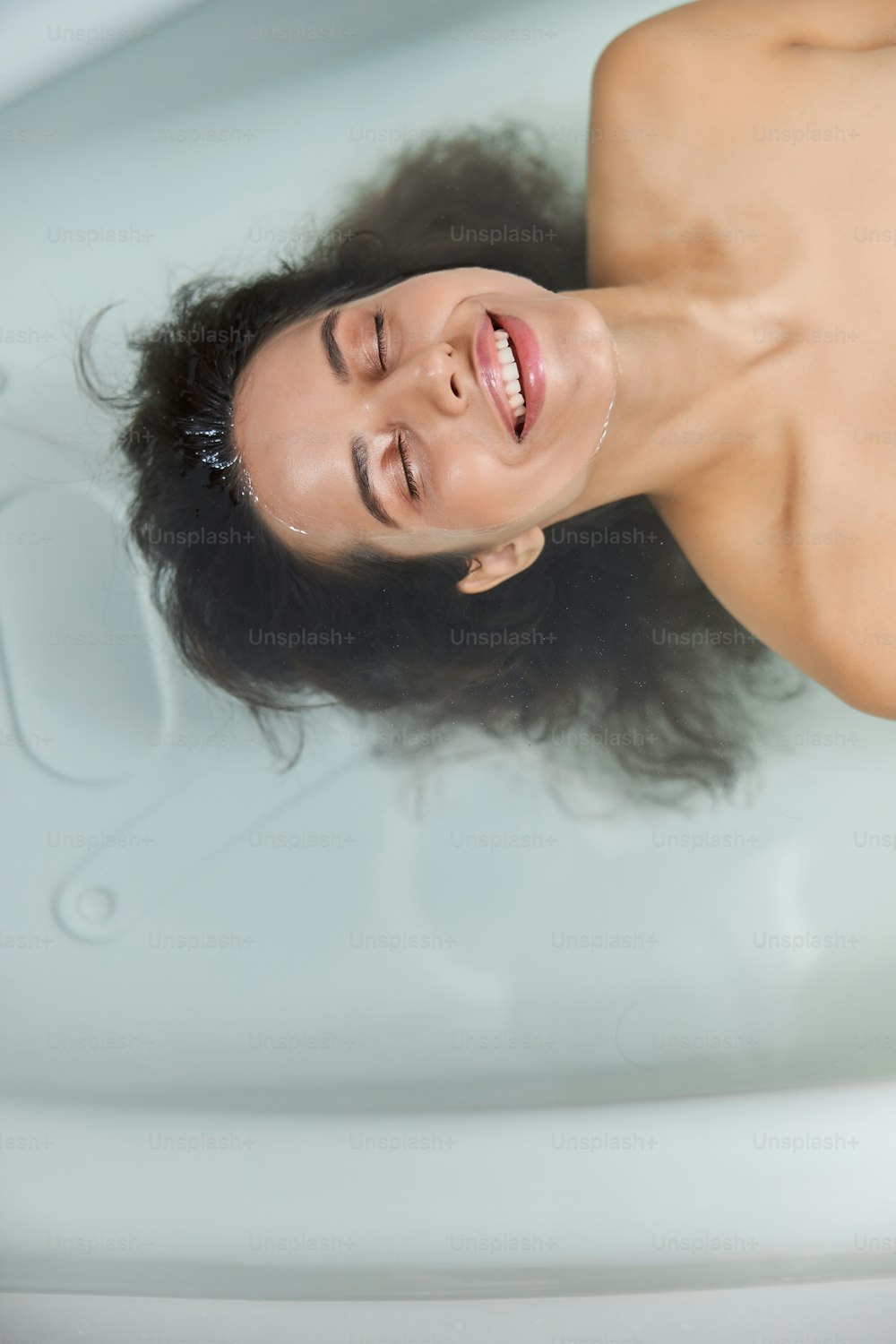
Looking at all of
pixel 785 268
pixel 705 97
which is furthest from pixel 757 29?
pixel 785 268

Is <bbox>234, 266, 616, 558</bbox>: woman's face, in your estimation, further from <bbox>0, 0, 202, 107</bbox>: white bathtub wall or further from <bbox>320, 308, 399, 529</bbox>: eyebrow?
<bbox>0, 0, 202, 107</bbox>: white bathtub wall

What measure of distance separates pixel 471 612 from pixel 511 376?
0.43 metres

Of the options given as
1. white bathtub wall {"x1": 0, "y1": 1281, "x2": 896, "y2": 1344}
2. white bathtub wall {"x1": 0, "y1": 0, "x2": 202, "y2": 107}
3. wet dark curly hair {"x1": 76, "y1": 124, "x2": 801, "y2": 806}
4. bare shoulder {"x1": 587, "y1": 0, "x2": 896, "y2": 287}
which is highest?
white bathtub wall {"x1": 0, "y1": 0, "x2": 202, "y2": 107}

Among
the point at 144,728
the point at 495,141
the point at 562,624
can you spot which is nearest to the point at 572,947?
the point at 562,624

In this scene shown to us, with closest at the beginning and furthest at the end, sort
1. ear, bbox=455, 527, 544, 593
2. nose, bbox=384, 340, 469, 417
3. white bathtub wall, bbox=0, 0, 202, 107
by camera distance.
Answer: nose, bbox=384, 340, 469, 417, ear, bbox=455, 527, 544, 593, white bathtub wall, bbox=0, 0, 202, 107

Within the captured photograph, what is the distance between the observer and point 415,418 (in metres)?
0.90

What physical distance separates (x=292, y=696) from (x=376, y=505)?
1.42 feet

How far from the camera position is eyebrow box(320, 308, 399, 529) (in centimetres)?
92

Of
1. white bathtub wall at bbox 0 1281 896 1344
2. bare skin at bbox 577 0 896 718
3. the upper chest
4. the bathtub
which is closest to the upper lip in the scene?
bare skin at bbox 577 0 896 718

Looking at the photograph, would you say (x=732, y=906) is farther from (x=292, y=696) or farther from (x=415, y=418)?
(x=415, y=418)

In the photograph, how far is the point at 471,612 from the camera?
4.34 feet

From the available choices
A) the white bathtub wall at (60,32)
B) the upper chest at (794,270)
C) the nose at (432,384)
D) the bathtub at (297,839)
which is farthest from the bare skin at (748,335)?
the white bathtub wall at (60,32)

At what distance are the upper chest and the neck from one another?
0.02m

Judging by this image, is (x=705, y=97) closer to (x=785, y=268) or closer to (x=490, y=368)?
(x=785, y=268)
